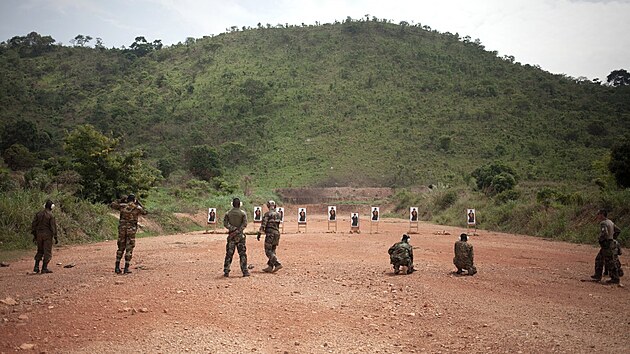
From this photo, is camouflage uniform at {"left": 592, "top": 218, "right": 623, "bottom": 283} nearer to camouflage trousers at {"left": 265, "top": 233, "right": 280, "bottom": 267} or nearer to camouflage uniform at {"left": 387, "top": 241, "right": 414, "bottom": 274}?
camouflage uniform at {"left": 387, "top": 241, "right": 414, "bottom": 274}

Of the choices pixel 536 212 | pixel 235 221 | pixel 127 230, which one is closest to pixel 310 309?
pixel 235 221

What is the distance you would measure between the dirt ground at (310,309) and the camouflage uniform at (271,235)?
1.12ft

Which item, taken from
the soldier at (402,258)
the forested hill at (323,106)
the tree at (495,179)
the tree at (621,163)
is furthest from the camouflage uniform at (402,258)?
the forested hill at (323,106)

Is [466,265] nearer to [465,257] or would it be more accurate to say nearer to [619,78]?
[465,257]

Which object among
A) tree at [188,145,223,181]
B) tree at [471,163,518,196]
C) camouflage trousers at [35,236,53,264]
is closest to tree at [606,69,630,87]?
tree at [471,163,518,196]

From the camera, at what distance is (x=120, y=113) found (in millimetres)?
73125

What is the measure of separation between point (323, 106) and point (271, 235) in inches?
2667

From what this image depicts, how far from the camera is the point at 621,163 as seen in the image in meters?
26.3

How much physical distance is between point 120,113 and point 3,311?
7062 cm

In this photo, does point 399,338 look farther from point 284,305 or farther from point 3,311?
point 3,311

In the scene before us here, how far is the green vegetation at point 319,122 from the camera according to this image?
32.8 m

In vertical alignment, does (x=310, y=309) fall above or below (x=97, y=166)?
below

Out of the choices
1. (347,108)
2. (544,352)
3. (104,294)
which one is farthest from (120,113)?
(544,352)

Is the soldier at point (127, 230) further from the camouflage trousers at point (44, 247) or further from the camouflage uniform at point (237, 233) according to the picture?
the camouflage uniform at point (237, 233)
